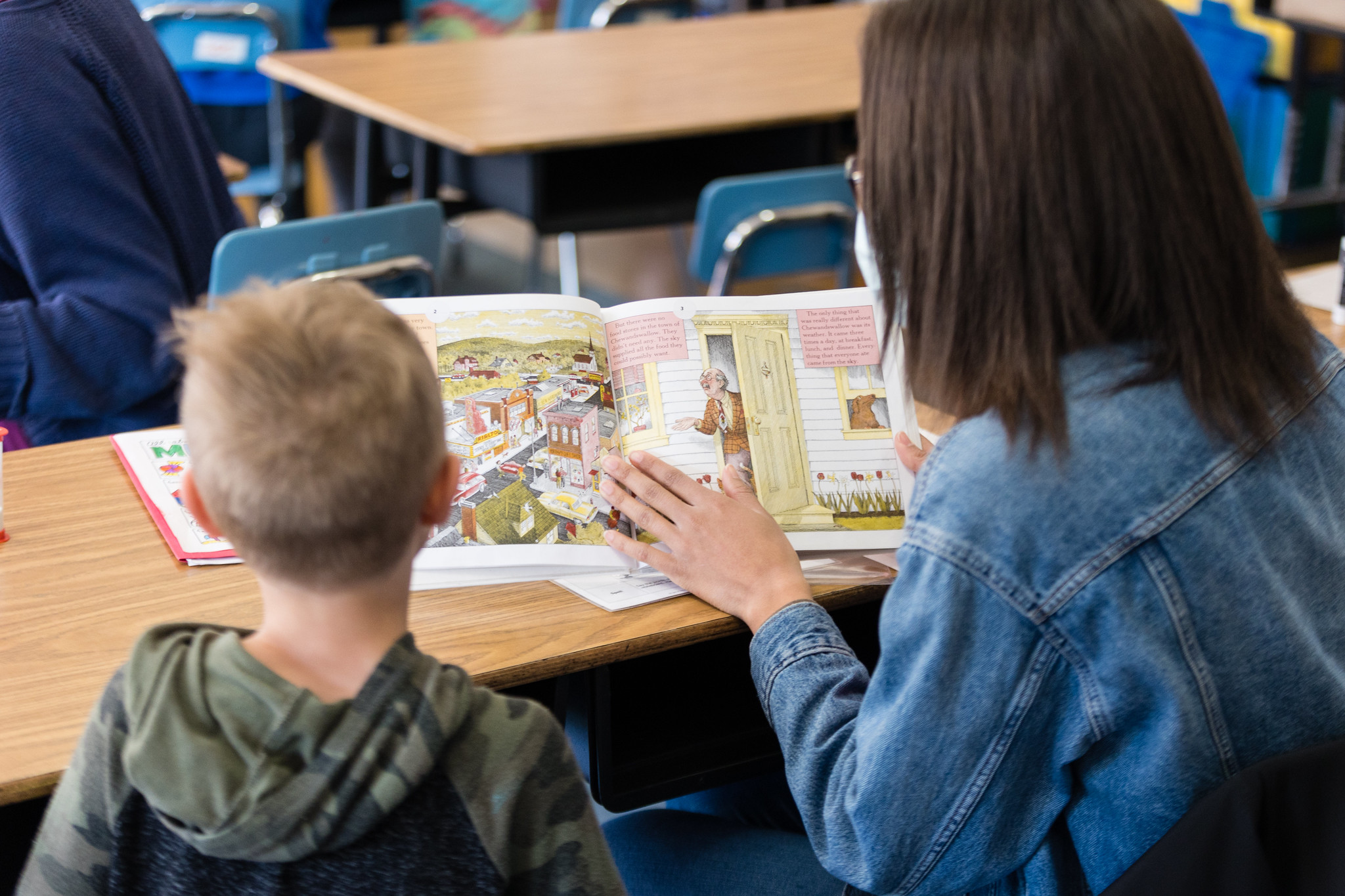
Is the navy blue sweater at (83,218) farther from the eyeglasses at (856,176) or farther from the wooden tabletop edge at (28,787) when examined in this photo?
the eyeglasses at (856,176)

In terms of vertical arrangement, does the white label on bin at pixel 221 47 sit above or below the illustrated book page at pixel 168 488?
above

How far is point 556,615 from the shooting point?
3.56 feet

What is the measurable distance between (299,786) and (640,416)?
0.61 meters

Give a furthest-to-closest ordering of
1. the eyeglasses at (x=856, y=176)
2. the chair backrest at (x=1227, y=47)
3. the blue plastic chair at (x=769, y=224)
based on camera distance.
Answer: the chair backrest at (x=1227, y=47)
the blue plastic chair at (x=769, y=224)
the eyeglasses at (x=856, y=176)

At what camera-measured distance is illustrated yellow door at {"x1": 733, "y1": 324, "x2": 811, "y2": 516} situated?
120cm

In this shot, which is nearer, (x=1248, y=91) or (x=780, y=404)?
(x=780, y=404)

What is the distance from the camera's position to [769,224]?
2.55 meters

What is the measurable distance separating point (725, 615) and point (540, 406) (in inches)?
10.9

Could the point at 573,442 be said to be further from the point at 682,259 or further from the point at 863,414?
the point at 682,259

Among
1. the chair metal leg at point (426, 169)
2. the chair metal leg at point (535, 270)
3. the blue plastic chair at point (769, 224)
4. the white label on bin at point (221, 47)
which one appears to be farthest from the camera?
the chair metal leg at point (535, 270)

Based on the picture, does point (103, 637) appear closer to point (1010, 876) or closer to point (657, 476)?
point (657, 476)

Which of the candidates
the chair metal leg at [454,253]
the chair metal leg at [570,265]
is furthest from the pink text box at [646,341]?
the chair metal leg at [454,253]

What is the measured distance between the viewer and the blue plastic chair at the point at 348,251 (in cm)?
175

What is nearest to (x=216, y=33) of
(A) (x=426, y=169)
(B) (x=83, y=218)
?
(A) (x=426, y=169)
